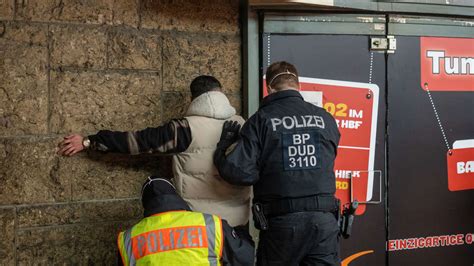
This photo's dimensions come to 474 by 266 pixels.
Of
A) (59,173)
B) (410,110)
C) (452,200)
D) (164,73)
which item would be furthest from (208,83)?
(452,200)

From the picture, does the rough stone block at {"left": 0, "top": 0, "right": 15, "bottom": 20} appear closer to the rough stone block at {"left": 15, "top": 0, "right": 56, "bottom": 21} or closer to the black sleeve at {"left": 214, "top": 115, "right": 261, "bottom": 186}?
the rough stone block at {"left": 15, "top": 0, "right": 56, "bottom": 21}

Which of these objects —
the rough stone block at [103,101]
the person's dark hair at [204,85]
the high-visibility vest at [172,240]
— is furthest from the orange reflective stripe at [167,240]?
the rough stone block at [103,101]

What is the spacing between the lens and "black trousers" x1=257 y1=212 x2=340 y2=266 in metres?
2.99

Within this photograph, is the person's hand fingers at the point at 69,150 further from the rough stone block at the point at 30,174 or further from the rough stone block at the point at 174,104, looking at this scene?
the rough stone block at the point at 174,104

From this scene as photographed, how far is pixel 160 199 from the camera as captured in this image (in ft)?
8.90

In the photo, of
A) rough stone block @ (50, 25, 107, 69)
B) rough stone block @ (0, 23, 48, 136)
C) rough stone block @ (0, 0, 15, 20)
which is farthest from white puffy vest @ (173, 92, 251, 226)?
rough stone block @ (0, 0, 15, 20)

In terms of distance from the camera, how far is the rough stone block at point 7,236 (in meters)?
3.42

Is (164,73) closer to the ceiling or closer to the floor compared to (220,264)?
closer to the ceiling

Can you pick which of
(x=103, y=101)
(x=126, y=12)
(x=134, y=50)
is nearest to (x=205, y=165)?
(x=103, y=101)

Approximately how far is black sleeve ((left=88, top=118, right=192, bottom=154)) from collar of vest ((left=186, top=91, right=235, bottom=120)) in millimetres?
106

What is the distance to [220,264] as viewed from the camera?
278cm

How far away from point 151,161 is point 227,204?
0.73 m

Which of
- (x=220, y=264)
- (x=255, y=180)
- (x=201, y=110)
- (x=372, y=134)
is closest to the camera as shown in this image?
(x=220, y=264)

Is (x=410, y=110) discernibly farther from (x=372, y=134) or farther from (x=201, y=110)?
(x=201, y=110)
